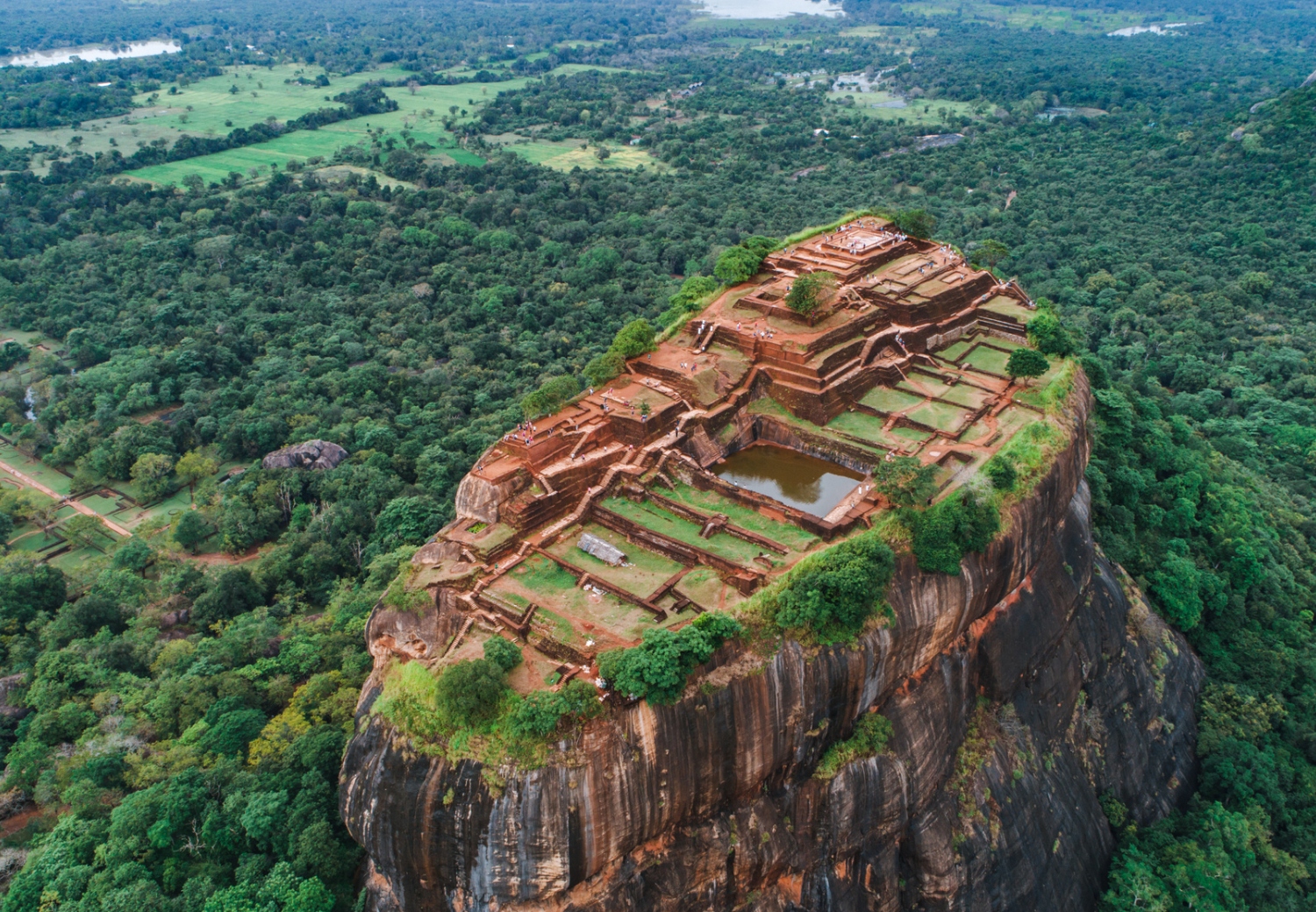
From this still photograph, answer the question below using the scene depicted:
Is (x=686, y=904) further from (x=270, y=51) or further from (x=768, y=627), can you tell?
(x=270, y=51)

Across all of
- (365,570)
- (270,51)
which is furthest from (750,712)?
(270,51)

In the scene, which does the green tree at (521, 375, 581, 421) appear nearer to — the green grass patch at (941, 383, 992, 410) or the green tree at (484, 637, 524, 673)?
the green tree at (484, 637, 524, 673)


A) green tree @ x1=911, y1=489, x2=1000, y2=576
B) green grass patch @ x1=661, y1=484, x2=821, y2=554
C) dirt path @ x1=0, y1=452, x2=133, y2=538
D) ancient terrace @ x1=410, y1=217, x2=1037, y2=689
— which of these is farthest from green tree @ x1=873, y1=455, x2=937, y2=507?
dirt path @ x1=0, y1=452, x2=133, y2=538

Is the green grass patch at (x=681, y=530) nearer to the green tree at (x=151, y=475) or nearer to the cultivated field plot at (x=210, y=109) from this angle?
the green tree at (x=151, y=475)

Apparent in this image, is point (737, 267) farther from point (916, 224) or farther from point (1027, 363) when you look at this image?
point (1027, 363)

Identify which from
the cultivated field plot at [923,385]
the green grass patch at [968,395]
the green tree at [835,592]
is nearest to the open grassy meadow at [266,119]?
the cultivated field plot at [923,385]

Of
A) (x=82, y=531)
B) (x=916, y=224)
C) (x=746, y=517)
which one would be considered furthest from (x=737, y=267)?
(x=82, y=531)
